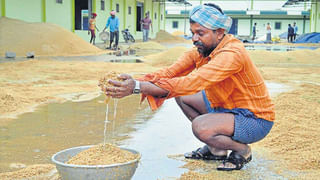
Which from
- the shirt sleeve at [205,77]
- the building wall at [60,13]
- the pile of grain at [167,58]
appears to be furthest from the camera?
the building wall at [60,13]

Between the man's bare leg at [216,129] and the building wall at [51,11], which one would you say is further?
the building wall at [51,11]

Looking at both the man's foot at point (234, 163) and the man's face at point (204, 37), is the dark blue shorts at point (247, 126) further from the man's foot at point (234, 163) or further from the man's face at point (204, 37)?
the man's face at point (204, 37)

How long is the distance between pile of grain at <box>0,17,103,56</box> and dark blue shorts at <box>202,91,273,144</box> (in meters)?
11.5

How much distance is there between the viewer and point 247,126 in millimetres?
3111

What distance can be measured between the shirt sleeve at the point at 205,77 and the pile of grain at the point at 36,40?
11581mm

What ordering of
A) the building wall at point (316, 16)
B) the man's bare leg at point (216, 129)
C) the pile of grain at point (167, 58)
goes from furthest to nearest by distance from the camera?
1. the building wall at point (316, 16)
2. the pile of grain at point (167, 58)
3. the man's bare leg at point (216, 129)

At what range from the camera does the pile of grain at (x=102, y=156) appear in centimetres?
267

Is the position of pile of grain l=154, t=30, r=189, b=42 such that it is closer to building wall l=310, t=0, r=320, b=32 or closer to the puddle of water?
building wall l=310, t=0, r=320, b=32

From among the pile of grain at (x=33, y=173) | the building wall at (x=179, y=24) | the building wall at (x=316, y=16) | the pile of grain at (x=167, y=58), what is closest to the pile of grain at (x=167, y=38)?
the building wall at (x=316, y=16)

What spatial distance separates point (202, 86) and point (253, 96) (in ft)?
→ 1.76

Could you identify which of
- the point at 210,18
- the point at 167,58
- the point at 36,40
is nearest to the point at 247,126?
the point at 210,18

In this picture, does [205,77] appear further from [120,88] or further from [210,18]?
[120,88]

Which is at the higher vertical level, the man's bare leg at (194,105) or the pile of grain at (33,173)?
the man's bare leg at (194,105)

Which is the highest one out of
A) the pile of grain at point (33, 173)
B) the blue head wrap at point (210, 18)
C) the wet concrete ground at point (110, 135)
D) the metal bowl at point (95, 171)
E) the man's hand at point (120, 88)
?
the blue head wrap at point (210, 18)
